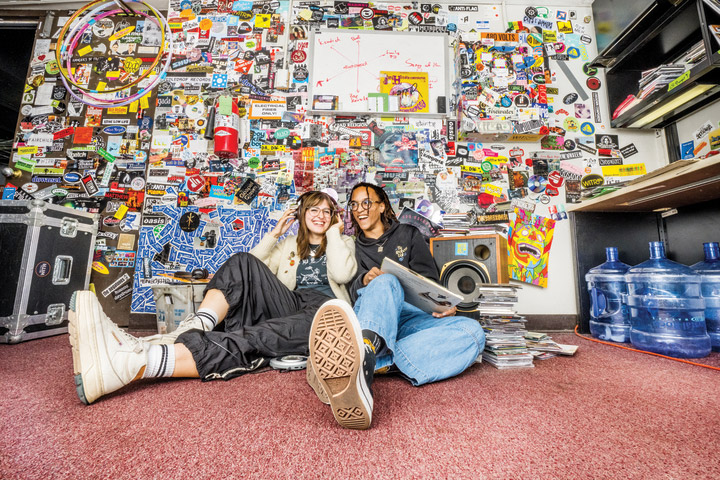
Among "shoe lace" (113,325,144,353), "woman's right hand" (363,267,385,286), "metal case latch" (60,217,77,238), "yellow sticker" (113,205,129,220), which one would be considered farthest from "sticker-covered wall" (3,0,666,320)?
"shoe lace" (113,325,144,353)

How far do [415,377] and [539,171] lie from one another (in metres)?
2.07

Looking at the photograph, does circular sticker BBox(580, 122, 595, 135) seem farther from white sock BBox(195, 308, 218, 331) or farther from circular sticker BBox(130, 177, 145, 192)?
circular sticker BBox(130, 177, 145, 192)

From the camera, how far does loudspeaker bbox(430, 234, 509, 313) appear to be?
181 centimetres

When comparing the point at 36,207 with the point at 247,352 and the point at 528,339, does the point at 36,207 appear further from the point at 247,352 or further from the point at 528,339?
the point at 528,339

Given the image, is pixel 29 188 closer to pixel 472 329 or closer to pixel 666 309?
pixel 472 329

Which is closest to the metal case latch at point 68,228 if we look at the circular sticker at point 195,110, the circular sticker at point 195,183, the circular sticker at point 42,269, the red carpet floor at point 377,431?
the circular sticker at point 42,269

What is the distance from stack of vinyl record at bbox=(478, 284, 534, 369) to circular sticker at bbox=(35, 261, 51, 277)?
97.0 inches

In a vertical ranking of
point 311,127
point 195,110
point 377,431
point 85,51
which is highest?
point 85,51

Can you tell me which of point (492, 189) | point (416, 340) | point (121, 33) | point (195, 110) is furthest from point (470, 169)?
point (121, 33)

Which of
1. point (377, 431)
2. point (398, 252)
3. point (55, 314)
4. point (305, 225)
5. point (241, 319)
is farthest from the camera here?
point (55, 314)

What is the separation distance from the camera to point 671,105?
2158 mm

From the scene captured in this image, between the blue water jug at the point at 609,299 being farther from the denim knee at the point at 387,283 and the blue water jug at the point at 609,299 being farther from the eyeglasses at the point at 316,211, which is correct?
the eyeglasses at the point at 316,211

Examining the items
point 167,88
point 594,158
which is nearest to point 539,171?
point 594,158

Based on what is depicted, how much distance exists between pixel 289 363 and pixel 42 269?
5.78 ft
